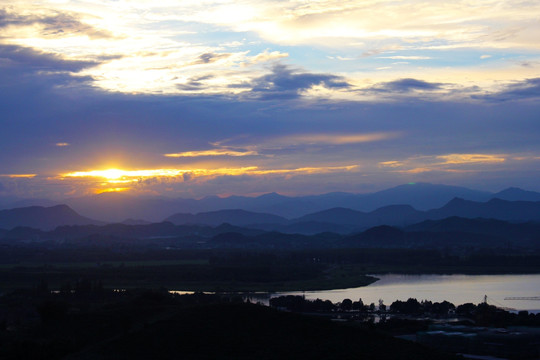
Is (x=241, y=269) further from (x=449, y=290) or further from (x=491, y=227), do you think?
(x=491, y=227)

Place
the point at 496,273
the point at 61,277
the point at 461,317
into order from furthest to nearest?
the point at 496,273 < the point at 61,277 < the point at 461,317

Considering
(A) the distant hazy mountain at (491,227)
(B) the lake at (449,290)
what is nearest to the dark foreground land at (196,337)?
(B) the lake at (449,290)

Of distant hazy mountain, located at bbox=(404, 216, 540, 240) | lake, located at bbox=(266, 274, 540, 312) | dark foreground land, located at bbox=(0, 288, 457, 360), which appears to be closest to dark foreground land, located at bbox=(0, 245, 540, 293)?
lake, located at bbox=(266, 274, 540, 312)

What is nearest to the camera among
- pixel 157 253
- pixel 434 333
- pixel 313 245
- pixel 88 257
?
pixel 434 333

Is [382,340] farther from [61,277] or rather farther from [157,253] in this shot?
[157,253]

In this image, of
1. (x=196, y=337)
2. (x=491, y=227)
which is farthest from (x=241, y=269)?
(x=491, y=227)

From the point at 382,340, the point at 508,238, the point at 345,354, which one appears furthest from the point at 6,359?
the point at 508,238
